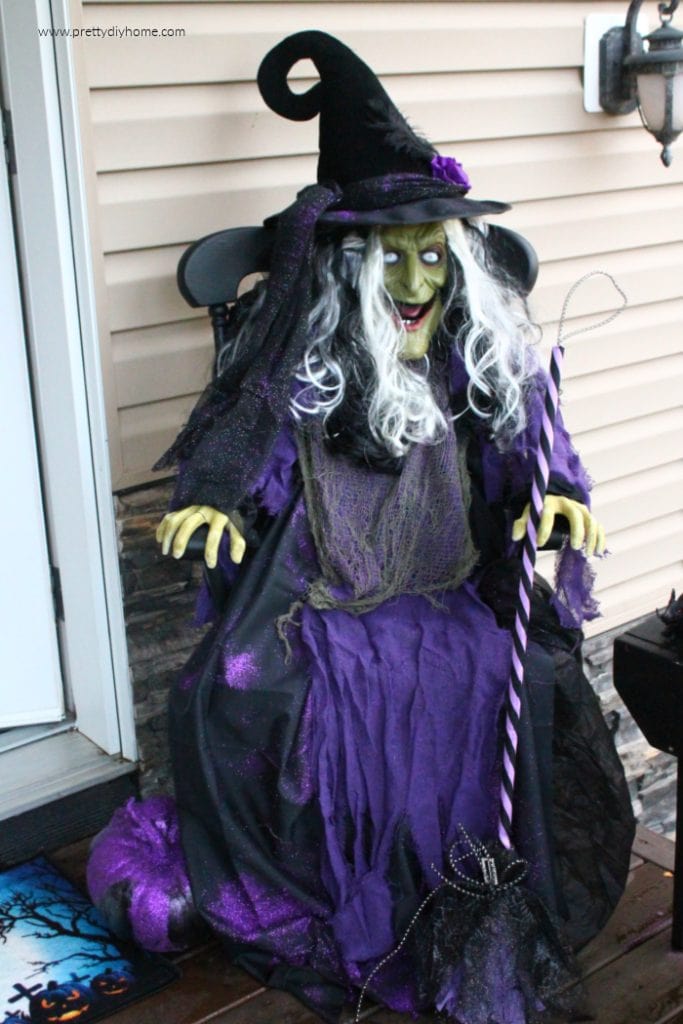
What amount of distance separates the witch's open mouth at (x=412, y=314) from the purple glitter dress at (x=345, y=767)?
0.33 metres

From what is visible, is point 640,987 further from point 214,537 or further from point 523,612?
point 214,537

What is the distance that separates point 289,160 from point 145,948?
1838 mm

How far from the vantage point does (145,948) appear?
2.61m

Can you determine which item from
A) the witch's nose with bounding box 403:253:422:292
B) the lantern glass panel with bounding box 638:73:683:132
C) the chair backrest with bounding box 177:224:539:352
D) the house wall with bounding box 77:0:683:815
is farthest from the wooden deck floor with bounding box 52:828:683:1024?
the lantern glass panel with bounding box 638:73:683:132

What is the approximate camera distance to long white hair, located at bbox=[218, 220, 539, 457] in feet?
8.26

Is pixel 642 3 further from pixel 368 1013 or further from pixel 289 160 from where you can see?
pixel 368 1013

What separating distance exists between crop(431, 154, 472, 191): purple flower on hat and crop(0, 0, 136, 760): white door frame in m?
0.77

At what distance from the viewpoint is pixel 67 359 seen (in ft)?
9.21

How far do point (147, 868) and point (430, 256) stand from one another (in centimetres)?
139

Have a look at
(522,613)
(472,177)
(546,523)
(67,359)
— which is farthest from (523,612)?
(472,177)

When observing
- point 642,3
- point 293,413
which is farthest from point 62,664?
point 642,3

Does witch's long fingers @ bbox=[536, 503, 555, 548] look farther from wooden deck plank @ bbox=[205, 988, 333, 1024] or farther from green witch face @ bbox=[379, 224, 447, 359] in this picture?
wooden deck plank @ bbox=[205, 988, 333, 1024]

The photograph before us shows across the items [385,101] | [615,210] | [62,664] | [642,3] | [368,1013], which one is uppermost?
[642,3]

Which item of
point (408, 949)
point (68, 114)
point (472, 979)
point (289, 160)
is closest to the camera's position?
point (472, 979)
